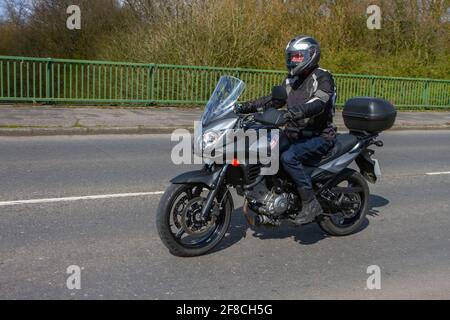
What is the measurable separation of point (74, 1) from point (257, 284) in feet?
103

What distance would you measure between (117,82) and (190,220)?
479 inches

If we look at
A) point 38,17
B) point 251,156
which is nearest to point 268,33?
point 38,17

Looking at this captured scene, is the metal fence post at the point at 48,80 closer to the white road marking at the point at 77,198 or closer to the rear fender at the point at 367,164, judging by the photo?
the white road marking at the point at 77,198

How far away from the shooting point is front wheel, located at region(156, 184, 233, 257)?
15.1 ft

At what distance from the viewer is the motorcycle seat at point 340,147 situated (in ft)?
17.6

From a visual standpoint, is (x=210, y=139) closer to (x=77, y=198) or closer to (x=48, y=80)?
(x=77, y=198)

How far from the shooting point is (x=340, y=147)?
5520 millimetres

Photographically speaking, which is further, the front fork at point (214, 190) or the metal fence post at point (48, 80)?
the metal fence post at point (48, 80)

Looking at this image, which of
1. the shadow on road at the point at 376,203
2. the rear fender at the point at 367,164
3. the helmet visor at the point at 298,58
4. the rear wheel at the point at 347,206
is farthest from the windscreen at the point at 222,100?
the shadow on road at the point at 376,203

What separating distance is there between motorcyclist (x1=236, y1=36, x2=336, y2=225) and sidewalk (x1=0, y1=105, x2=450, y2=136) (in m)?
7.82

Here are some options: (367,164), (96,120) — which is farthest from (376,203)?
(96,120)

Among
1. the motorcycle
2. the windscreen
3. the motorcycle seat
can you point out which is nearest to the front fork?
the motorcycle

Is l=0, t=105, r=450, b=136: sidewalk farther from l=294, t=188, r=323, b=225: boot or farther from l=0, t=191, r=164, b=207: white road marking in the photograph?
l=294, t=188, r=323, b=225: boot

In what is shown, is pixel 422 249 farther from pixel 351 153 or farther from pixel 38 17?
pixel 38 17
